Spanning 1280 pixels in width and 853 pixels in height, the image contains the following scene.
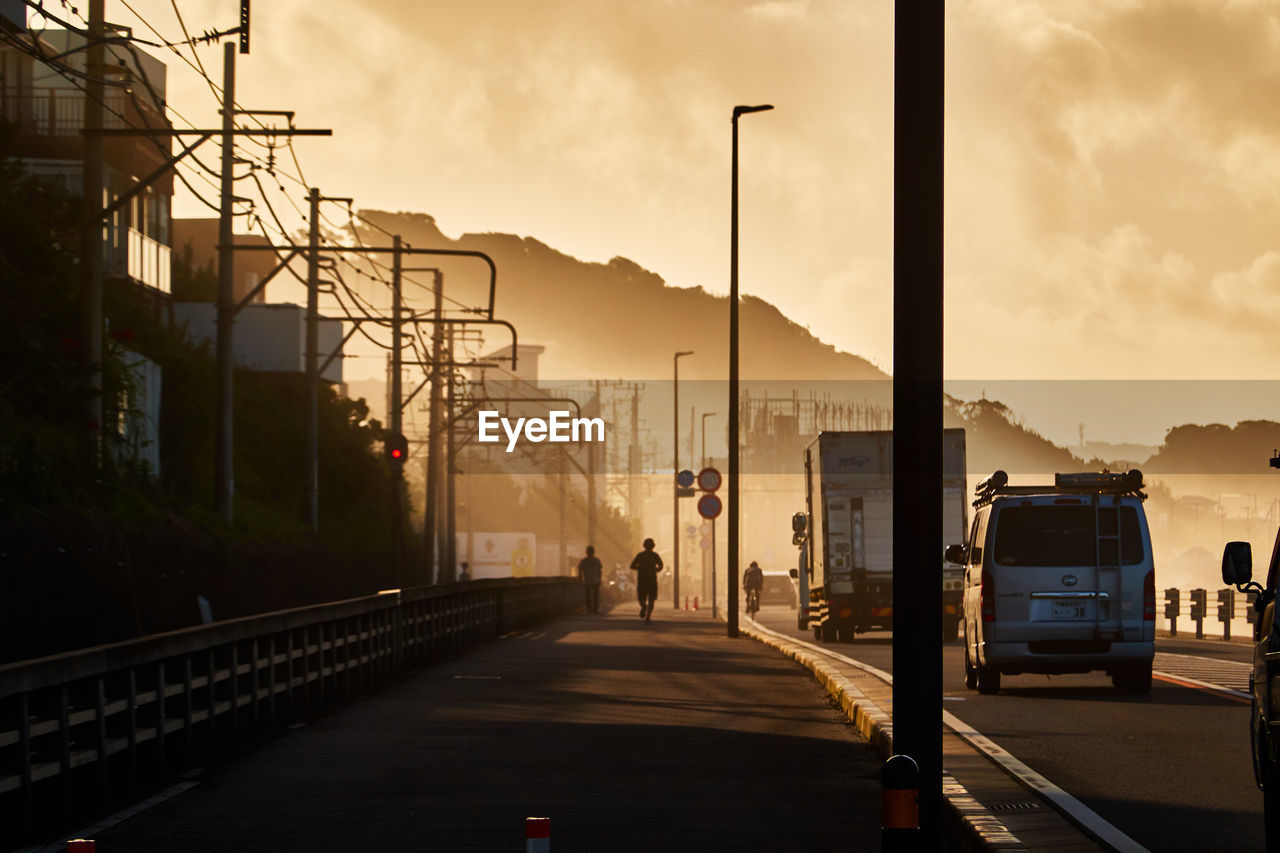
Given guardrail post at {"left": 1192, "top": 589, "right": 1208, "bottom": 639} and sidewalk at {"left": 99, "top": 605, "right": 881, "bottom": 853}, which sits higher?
sidewalk at {"left": 99, "top": 605, "right": 881, "bottom": 853}

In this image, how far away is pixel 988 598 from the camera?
19625 millimetres

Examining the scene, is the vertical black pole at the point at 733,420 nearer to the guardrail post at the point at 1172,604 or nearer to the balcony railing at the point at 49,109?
the guardrail post at the point at 1172,604

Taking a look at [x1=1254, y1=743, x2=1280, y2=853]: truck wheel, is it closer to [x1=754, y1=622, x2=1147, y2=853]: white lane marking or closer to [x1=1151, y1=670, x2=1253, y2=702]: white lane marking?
[x1=754, y1=622, x2=1147, y2=853]: white lane marking

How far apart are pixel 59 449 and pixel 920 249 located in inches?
864

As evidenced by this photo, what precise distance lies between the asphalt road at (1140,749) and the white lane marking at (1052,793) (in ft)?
0.33

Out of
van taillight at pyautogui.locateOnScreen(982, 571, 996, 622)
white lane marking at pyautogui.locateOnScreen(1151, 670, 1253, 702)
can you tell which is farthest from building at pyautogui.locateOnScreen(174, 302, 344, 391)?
van taillight at pyautogui.locateOnScreen(982, 571, 996, 622)

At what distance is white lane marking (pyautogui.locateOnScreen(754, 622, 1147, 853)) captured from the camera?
→ 9.35 meters

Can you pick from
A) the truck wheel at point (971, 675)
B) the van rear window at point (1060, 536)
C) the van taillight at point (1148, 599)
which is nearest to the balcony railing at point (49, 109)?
the truck wheel at point (971, 675)

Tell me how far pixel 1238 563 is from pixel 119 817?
646 cm

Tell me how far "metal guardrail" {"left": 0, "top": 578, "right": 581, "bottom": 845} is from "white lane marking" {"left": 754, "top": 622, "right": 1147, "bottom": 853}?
18.5 feet

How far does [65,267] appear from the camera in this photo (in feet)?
108

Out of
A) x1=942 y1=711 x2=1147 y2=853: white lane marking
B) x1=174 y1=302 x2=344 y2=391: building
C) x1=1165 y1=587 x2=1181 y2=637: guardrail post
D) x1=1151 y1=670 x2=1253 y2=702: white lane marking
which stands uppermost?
x1=174 y1=302 x2=344 y2=391: building

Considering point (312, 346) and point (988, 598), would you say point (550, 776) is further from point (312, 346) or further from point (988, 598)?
point (312, 346)

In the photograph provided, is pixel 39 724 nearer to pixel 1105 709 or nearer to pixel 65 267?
pixel 1105 709
